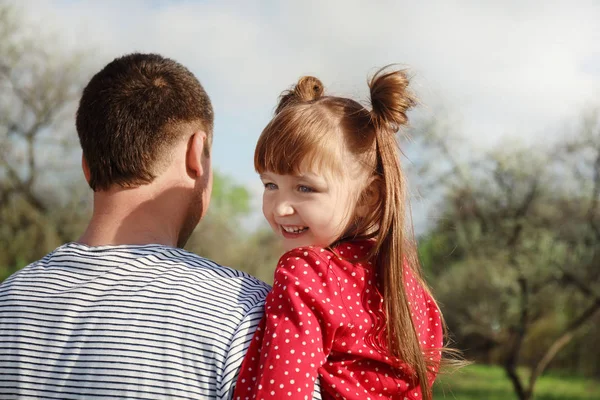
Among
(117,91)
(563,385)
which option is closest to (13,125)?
(563,385)

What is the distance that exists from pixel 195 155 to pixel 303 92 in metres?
0.39

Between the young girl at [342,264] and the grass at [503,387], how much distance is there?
37.6ft

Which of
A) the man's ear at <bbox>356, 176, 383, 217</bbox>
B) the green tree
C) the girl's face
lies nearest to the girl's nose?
the girl's face

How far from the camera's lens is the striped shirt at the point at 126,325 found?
170 cm

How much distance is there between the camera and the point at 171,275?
181 centimetres

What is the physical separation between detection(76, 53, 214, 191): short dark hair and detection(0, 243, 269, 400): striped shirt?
0.28 metres

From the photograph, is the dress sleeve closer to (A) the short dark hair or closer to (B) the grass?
(A) the short dark hair

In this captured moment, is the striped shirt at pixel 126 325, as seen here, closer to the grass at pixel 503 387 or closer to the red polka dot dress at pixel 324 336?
the red polka dot dress at pixel 324 336

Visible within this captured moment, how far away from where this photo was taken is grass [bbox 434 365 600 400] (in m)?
13.2

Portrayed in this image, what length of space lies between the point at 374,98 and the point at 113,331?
1004 millimetres

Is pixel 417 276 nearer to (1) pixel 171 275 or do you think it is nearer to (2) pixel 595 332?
(1) pixel 171 275

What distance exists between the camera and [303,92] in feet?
7.49

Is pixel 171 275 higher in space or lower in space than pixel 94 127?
lower

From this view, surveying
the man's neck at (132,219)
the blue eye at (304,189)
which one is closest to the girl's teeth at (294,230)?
the blue eye at (304,189)
